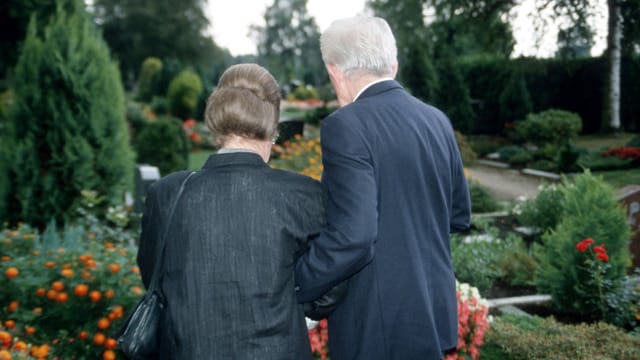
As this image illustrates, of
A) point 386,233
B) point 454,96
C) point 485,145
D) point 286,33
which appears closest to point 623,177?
point 485,145

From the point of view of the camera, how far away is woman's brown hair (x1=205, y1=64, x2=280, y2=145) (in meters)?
2.00

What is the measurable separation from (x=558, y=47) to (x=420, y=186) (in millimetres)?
21230

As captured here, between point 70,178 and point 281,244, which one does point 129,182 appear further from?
point 281,244

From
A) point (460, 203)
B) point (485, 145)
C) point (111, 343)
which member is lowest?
Result: point (485, 145)

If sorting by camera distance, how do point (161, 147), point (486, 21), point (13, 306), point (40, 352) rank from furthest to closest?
1. point (486, 21)
2. point (161, 147)
3. point (13, 306)
4. point (40, 352)

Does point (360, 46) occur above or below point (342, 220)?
above

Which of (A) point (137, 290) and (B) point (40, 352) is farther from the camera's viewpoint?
(A) point (137, 290)

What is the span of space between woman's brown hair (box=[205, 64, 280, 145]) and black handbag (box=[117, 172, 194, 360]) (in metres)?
0.20

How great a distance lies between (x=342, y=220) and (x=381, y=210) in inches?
8.3

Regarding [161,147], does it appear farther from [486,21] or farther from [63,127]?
[486,21]

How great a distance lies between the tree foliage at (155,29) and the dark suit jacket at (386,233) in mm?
47617

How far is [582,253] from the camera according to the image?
4.98 metres

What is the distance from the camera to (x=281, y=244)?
1927 mm

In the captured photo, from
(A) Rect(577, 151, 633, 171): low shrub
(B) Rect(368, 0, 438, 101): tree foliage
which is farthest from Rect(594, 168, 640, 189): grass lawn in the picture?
(B) Rect(368, 0, 438, 101): tree foliage
